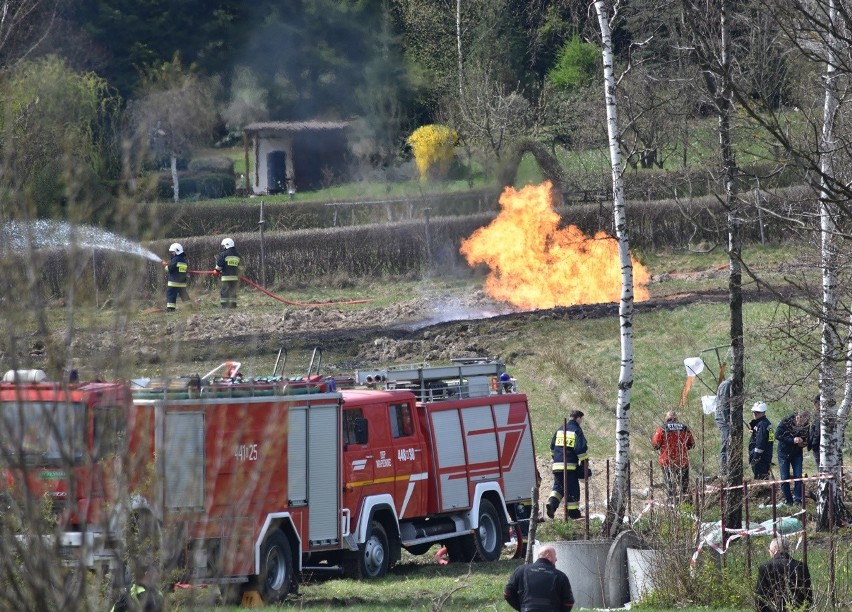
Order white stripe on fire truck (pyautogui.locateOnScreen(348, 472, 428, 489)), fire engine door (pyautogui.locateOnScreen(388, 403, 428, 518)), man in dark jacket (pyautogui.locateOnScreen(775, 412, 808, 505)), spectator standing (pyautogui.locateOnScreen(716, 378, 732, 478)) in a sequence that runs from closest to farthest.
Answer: white stripe on fire truck (pyautogui.locateOnScreen(348, 472, 428, 489)) < fire engine door (pyautogui.locateOnScreen(388, 403, 428, 518)) < spectator standing (pyautogui.locateOnScreen(716, 378, 732, 478)) < man in dark jacket (pyautogui.locateOnScreen(775, 412, 808, 505))

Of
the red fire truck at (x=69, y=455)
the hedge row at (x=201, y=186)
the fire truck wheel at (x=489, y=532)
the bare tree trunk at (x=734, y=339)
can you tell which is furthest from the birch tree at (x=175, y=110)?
the red fire truck at (x=69, y=455)

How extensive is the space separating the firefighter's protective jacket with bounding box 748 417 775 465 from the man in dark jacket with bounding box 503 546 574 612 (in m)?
10.2

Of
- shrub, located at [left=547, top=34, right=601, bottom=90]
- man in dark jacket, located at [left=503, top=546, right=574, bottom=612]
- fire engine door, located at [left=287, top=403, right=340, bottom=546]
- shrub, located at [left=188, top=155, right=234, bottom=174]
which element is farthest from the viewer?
shrub, located at [left=547, top=34, right=601, bottom=90]

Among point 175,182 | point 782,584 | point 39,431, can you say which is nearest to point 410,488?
point 782,584

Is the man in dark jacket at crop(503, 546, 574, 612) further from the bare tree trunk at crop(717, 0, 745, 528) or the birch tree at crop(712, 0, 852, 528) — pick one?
the bare tree trunk at crop(717, 0, 745, 528)

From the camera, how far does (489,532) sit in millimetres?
18656

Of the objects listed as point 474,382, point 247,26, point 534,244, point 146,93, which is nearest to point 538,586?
point 474,382

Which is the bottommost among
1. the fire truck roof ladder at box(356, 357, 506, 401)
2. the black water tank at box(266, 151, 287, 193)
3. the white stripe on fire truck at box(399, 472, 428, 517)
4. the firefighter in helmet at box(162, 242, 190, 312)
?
the white stripe on fire truck at box(399, 472, 428, 517)

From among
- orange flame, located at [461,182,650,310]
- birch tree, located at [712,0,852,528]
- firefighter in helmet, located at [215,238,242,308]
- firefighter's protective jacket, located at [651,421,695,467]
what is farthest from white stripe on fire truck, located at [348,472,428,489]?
orange flame, located at [461,182,650,310]

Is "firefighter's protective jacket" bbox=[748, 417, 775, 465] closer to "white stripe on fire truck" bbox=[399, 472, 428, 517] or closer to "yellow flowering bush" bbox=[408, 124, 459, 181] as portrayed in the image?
"white stripe on fire truck" bbox=[399, 472, 428, 517]

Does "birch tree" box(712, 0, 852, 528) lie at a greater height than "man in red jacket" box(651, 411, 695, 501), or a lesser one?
greater

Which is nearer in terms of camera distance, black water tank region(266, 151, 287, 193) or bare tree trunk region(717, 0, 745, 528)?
bare tree trunk region(717, 0, 745, 528)

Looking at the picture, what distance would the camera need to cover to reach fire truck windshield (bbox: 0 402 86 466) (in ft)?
15.2

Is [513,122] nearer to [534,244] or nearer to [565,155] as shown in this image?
[565,155]
